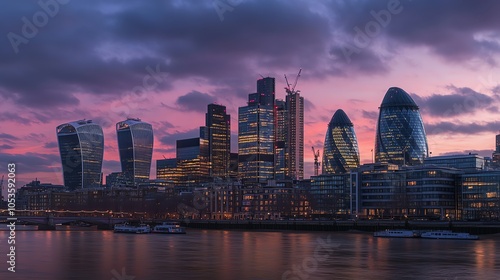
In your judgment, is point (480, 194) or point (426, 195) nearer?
point (480, 194)

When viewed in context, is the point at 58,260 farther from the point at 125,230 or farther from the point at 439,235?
the point at 125,230

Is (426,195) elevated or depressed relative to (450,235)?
elevated

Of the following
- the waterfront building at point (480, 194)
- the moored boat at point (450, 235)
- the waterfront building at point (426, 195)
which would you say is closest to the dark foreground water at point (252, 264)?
the moored boat at point (450, 235)

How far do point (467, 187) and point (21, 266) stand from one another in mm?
152898

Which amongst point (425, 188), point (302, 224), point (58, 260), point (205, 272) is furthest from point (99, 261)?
point (425, 188)

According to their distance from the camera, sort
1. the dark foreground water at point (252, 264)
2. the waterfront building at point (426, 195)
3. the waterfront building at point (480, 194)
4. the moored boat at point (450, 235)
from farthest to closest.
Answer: the waterfront building at point (426, 195)
the waterfront building at point (480, 194)
the moored boat at point (450, 235)
the dark foreground water at point (252, 264)

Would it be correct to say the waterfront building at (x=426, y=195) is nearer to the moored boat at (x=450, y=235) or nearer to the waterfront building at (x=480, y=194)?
the waterfront building at (x=480, y=194)

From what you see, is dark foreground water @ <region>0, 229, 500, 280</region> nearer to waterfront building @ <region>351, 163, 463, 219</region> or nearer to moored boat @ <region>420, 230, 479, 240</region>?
moored boat @ <region>420, 230, 479, 240</region>

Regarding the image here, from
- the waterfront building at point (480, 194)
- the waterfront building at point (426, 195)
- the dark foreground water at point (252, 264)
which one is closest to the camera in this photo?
the dark foreground water at point (252, 264)

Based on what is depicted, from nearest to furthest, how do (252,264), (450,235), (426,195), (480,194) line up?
1. (252,264)
2. (450,235)
3. (480,194)
4. (426,195)

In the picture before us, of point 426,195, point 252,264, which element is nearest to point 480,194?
point 426,195

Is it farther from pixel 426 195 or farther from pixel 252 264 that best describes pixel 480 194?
pixel 252 264

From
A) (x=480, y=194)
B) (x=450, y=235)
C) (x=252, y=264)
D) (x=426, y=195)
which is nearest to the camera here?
(x=252, y=264)

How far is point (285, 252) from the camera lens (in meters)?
76.8
